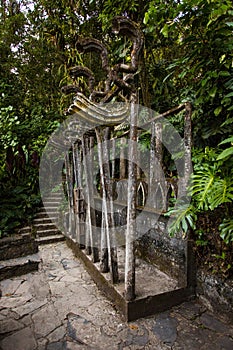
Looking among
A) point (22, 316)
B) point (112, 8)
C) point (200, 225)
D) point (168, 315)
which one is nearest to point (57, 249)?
point (22, 316)

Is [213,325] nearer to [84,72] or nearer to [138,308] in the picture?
[138,308]

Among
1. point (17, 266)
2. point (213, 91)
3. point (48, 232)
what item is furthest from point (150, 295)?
point (48, 232)

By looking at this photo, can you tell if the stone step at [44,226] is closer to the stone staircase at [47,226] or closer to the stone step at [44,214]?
the stone staircase at [47,226]

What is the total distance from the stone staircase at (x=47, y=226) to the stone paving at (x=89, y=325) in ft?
6.41

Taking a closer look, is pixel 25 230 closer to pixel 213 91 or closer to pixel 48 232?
pixel 48 232

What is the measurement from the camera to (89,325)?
2.19m

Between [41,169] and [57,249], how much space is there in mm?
2944

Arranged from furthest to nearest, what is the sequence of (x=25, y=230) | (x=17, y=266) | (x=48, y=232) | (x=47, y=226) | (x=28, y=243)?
(x=47, y=226) → (x=48, y=232) → (x=25, y=230) → (x=28, y=243) → (x=17, y=266)

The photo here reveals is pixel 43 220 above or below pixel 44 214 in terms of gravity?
below

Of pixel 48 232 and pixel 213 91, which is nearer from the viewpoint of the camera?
pixel 213 91

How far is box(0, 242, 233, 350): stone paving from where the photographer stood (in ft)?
6.30

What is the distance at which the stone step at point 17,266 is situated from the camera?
139 inches

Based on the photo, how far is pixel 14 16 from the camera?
21.3 ft

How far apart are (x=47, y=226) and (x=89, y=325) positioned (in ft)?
11.0
